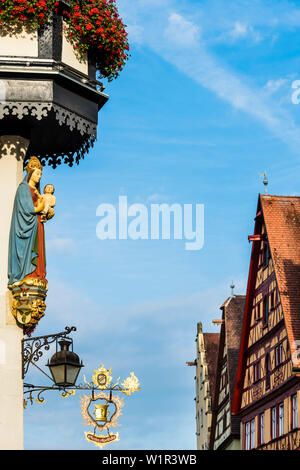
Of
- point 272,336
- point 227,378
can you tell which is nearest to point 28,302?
point 272,336

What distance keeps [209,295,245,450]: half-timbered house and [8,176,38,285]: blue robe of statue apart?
3054 centimetres

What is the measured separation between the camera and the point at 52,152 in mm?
13664

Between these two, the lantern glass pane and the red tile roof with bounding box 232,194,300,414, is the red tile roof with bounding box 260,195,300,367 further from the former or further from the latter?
the lantern glass pane

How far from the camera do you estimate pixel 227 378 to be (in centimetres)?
4334

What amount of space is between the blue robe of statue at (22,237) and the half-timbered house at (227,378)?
3054cm

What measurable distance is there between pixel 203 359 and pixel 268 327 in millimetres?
14789

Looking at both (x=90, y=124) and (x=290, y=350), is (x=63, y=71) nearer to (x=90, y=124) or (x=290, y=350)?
(x=90, y=124)

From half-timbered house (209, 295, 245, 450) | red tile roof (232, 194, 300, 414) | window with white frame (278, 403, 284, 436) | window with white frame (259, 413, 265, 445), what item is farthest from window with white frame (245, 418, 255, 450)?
window with white frame (278, 403, 284, 436)

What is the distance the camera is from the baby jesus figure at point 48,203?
12.2 meters

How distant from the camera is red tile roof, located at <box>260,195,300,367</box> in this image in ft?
112

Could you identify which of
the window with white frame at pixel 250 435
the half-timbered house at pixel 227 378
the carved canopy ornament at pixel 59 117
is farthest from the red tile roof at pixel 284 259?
the carved canopy ornament at pixel 59 117

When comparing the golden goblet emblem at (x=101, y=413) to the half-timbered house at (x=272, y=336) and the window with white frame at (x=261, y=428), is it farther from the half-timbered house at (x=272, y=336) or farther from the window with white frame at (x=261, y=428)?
the window with white frame at (x=261, y=428)

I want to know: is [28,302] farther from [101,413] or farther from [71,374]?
[101,413]
